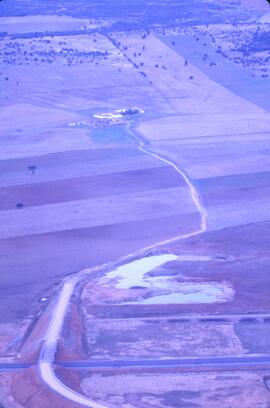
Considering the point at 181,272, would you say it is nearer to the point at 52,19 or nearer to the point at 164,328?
the point at 164,328

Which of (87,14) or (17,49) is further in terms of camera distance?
(87,14)

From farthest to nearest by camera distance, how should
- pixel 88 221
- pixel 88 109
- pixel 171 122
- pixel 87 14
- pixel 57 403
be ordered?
1. pixel 87 14
2. pixel 88 109
3. pixel 171 122
4. pixel 88 221
5. pixel 57 403

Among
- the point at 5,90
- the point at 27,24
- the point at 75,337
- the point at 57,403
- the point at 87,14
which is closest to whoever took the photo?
the point at 57,403

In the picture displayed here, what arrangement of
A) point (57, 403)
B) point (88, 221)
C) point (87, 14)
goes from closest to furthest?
1. point (57, 403)
2. point (88, 221)
3. point (87, 14)

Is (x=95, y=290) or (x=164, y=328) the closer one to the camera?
(x=164, y=328)

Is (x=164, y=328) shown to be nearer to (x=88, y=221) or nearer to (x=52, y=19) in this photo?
(x=88, y=221)

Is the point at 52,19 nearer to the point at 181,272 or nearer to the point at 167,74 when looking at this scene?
the point at 167,74

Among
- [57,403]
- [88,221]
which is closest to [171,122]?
[88,221]

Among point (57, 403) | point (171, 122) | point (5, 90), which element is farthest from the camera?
point (5, 90)

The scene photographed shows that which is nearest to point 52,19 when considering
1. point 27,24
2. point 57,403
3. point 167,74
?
point 27,24
